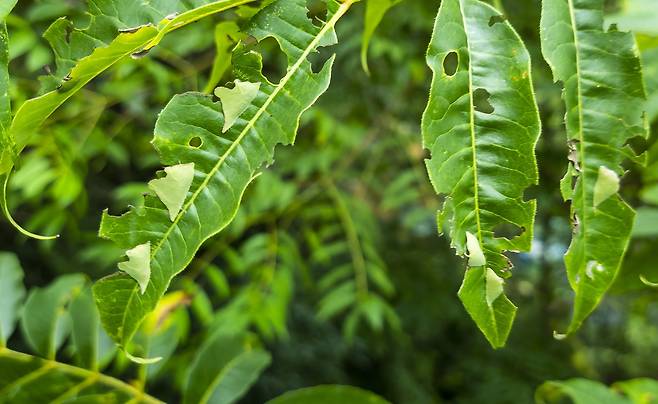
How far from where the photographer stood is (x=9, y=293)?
60cm

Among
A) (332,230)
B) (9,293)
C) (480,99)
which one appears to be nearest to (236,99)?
(9,293)

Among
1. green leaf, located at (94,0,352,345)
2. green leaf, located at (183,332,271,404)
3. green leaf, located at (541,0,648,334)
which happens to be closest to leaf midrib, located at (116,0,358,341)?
green leaf, located at (94,0,352,345)

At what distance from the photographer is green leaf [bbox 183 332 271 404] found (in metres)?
0.56

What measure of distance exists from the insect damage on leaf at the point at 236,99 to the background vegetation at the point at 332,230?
650mm

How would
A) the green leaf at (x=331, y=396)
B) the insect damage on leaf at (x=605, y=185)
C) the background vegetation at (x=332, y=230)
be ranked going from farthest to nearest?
the background vegetation at (x=332, y=230)
the green leaf at (x=331, y=396)
the insect damage on leaf at (x=605, y=185)

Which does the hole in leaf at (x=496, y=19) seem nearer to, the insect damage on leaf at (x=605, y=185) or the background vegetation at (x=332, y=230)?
the insect damage on leaf at (x=605, y=185)

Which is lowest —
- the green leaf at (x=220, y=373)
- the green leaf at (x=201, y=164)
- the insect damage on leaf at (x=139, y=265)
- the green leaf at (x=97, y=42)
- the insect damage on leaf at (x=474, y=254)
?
the green leaf at (x=220, y=373)

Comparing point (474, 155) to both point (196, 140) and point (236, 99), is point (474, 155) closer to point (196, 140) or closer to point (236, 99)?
point (236, 99)

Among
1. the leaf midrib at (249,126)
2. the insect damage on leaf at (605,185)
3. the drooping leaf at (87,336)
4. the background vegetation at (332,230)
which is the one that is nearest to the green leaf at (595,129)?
the insect damage on leaf at (605,185)

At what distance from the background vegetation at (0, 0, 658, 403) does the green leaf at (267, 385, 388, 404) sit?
1.56ft

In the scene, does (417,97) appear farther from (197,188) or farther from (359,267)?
(197,188)

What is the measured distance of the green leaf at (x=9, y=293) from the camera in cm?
57

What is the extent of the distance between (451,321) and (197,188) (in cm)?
139

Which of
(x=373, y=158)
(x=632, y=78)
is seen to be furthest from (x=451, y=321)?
(x=632, y=78)
